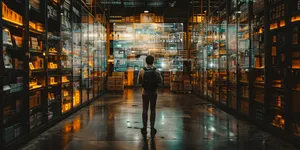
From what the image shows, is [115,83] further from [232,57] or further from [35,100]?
[35,100]

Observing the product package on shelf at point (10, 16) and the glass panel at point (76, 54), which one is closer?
the product package on shelf at point (10, 16)

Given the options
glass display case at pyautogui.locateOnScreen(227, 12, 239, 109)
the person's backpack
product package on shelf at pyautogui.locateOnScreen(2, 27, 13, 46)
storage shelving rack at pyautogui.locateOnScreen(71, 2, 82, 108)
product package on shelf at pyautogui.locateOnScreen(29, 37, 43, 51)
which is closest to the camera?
product package on shelf at pyautogui.locateOnScreen(2, 27, 13, 46)

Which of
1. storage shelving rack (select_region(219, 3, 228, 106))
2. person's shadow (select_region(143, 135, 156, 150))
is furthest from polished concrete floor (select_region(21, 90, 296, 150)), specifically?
storage shelving rack (select_region(219, 3, 228, 106))

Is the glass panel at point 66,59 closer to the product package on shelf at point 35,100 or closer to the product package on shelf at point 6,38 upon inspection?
the product package on shelf at point 35,100

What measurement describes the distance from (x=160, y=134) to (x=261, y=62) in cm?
339

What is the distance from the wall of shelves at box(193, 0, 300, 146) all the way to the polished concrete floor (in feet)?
1.84

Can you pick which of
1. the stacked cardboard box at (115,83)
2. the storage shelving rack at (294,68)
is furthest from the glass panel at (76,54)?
the stacked cardboard box at (115,83)

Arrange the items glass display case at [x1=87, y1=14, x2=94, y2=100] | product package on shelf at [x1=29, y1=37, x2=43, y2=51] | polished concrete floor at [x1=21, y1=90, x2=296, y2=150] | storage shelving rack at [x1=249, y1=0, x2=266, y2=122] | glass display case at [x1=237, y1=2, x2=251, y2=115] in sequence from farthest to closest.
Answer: glass display case at [x1=87, y1=14, x2=94, y2=100]
glass display case at [x1=237, y1=2, x2=251, y2=115]
storage shelving rack at [x1=249, y1=0, x2=266, y2=122]
product package on shelf at [x1=29, y1=37, x2=43, y2=51]
polished concrete floor at [x1=21, y1=90, x2=296, y2=150]

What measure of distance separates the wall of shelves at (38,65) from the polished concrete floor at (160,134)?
0.52 m

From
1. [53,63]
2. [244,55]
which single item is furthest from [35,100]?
[244,55]

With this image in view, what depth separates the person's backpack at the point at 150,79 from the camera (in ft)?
23.2

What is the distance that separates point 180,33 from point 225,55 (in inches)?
523

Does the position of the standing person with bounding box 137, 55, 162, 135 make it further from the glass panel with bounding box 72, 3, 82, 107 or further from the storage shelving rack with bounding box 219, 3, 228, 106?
the storage shelving rack with bounding box 219, 3, 228, 106

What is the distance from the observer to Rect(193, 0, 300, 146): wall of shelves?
6.17 metres
